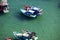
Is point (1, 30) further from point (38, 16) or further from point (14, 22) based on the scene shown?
point (38, 16)

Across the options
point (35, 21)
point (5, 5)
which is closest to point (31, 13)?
point (35, 21)

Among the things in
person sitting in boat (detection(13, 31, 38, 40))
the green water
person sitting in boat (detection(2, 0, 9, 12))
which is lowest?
person sitting in boat (detection(13, 31, 38, 40))

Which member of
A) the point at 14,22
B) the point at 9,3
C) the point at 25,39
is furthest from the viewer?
the point at 9,3

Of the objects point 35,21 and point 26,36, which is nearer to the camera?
point 26,36

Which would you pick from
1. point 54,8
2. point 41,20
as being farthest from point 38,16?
point 54,8

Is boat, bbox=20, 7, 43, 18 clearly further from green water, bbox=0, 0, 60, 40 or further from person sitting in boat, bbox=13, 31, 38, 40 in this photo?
person sitting in boat, bbox=13, 31, 38, 40

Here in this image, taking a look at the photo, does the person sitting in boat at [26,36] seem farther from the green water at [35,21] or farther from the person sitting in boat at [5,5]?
the person sitting in boat at [5,5]

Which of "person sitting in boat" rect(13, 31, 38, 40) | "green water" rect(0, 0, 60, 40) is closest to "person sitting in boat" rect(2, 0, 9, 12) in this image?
"green water" rect(0, 0, 60, 40)

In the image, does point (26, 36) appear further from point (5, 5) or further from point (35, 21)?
point (5, 5)
